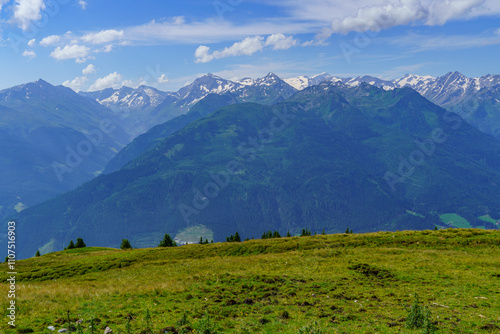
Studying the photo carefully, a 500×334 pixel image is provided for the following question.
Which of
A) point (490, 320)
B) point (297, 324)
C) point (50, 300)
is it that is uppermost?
point (50, 300)

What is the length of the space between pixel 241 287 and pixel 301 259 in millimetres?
15024

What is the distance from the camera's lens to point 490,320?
18.8 m

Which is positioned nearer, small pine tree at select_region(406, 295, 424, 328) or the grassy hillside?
small pine tree at select_region(406, 295, 424, 328)

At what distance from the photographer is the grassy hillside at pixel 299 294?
62.7 feet

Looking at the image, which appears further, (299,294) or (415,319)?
(299,294)

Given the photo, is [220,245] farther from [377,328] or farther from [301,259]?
[377,328]

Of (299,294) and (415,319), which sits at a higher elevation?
(299,294)

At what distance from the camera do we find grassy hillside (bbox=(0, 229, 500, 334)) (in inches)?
752

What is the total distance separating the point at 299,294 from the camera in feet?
85.3

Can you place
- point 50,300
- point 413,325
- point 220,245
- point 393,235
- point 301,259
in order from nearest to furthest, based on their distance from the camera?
point 413,325
point 50,300
point 301,259
point 393,235
point 220,245

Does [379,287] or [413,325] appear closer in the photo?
[413,325]

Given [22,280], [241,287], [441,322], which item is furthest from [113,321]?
[22,280]

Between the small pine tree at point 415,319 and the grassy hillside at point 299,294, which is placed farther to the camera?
the grassy hillside at point 299,294

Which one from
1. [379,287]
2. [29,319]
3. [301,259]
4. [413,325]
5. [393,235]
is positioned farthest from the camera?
[393,235]
